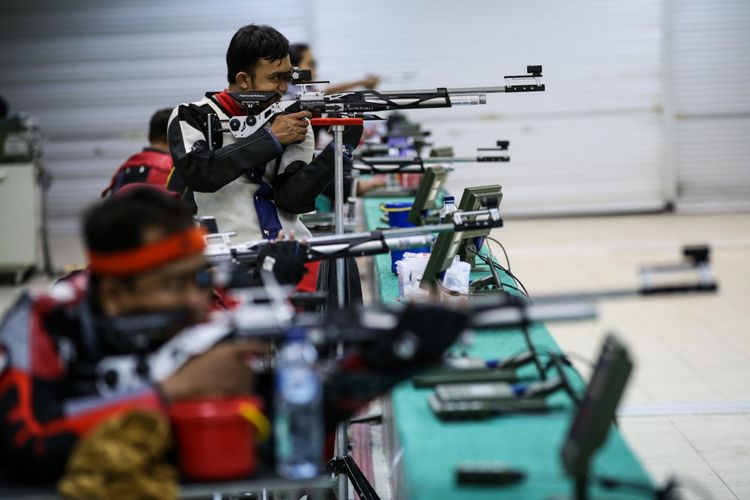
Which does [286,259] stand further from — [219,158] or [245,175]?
[245,175]

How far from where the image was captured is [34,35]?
1023 cm

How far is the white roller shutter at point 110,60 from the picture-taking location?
10.2 metres

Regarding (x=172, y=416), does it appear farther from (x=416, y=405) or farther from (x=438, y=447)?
(x=416, y=405)

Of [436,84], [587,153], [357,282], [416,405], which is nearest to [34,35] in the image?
[436,84]

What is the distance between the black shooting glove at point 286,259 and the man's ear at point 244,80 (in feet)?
3.02

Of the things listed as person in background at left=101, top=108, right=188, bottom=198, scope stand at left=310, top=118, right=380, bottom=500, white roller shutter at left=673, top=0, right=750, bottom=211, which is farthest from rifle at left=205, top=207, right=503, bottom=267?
white roller shutter at left=673, top=0, right=750, bottom=211

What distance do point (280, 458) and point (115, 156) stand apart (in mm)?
→ 8997

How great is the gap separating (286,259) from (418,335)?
3.68 ft

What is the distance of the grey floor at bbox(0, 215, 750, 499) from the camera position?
164 inches

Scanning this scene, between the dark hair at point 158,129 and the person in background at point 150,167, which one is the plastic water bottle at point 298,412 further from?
the dark hair at point 158,129

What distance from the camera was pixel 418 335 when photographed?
1.90 metres

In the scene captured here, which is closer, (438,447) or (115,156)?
(438,447)

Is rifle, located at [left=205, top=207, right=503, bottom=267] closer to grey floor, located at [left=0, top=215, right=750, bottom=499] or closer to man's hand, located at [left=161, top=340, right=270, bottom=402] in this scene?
grey floor, located at [left=0, top=215, right=750, bottom=499]

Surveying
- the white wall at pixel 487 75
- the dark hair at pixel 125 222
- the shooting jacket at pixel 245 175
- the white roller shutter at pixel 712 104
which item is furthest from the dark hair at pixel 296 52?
the white roller shutter at pixel 712 104
